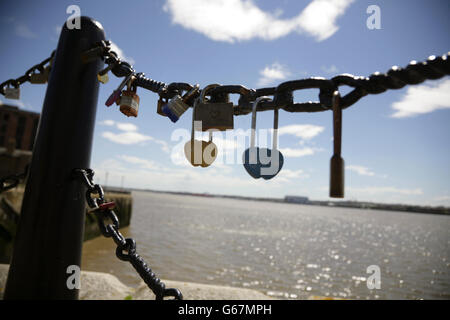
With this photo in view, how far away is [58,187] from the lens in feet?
4.99

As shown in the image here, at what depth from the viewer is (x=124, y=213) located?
2673cm

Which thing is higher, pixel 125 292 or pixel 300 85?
pixel 300 85

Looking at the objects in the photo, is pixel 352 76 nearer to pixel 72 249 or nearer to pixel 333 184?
pixel 333 184

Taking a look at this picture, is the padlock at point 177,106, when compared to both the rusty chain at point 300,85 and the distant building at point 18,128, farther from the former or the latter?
the distant building at point 18,128

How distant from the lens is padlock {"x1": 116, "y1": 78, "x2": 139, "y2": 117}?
→ 67.1 inches

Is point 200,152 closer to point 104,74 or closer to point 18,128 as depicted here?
point 104,74

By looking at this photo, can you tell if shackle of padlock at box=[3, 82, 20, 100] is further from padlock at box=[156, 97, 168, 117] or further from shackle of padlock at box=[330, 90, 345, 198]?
shackle of padlock at box=[330, 90, 345, 198]

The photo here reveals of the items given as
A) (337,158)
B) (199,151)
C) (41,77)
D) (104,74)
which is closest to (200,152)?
(199,151)

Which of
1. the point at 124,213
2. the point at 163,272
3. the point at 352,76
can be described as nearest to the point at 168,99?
the point at 352,76

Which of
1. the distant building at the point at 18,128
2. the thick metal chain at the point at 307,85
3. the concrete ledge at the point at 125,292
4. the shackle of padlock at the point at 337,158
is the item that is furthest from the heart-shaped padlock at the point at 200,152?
the distant building at the point at 18,128

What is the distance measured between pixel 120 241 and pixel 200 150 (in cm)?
60

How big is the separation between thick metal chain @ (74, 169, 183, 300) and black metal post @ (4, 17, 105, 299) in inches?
4.7

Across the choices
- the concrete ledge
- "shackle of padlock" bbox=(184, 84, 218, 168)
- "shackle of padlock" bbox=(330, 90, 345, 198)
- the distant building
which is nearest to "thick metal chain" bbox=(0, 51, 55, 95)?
"shackle of padlock" bbox=(184, 84, 218, 168)
